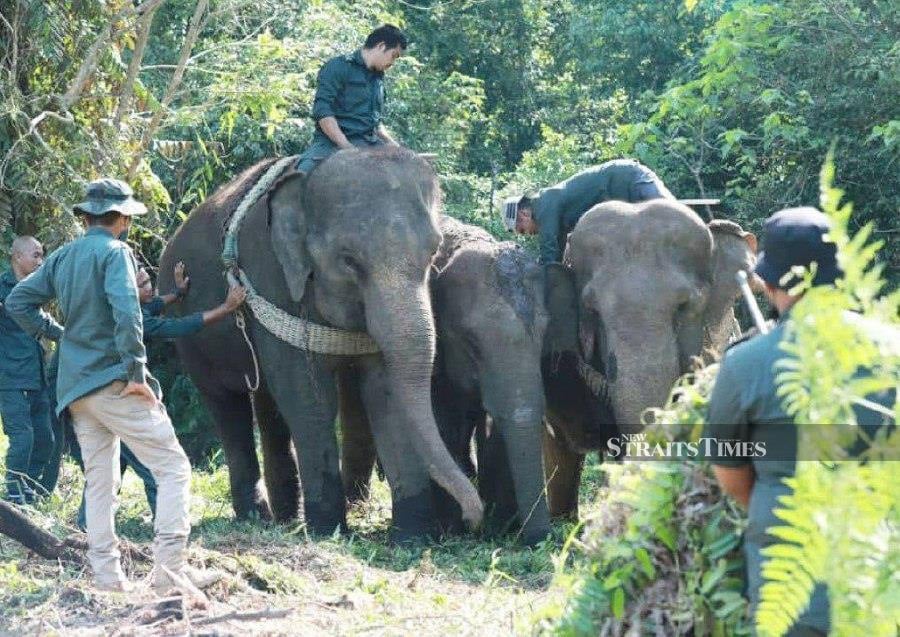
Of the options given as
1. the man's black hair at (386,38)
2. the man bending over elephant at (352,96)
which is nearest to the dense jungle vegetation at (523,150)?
the man bending over elephant at (352,96)

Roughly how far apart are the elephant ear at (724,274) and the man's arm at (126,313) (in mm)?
3998

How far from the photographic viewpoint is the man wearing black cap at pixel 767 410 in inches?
169

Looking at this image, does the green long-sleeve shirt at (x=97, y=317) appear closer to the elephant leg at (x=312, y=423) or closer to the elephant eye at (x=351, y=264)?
the elephant eye at (x=351, y=264)

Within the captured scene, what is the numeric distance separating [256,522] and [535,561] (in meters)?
2.11

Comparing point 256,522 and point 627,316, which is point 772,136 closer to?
point 627,316

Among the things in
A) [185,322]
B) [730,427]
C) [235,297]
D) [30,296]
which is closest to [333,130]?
[235,297]

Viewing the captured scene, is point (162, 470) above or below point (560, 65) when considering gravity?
below

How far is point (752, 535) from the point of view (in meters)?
4.47

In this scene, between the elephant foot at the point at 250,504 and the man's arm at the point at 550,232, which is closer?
the man's arm at the point at 550,232

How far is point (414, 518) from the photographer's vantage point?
9750mm

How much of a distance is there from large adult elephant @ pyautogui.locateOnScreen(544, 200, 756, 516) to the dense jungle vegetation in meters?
0.95

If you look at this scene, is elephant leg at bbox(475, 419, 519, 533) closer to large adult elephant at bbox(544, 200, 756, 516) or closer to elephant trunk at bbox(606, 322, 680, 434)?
large adult elephant at bbox(544, 200, 756, 516)

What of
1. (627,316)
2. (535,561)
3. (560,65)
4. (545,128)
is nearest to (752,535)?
(535,561)

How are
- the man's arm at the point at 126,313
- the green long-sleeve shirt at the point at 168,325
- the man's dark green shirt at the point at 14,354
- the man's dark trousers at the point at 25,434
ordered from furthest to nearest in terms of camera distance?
the man's dark green shirt at the point at 14,354, the man's dark trousers at the point at 25,434, the green long-sleeve shirt at the point at 168,325, the man's arm at the point at 126,313
